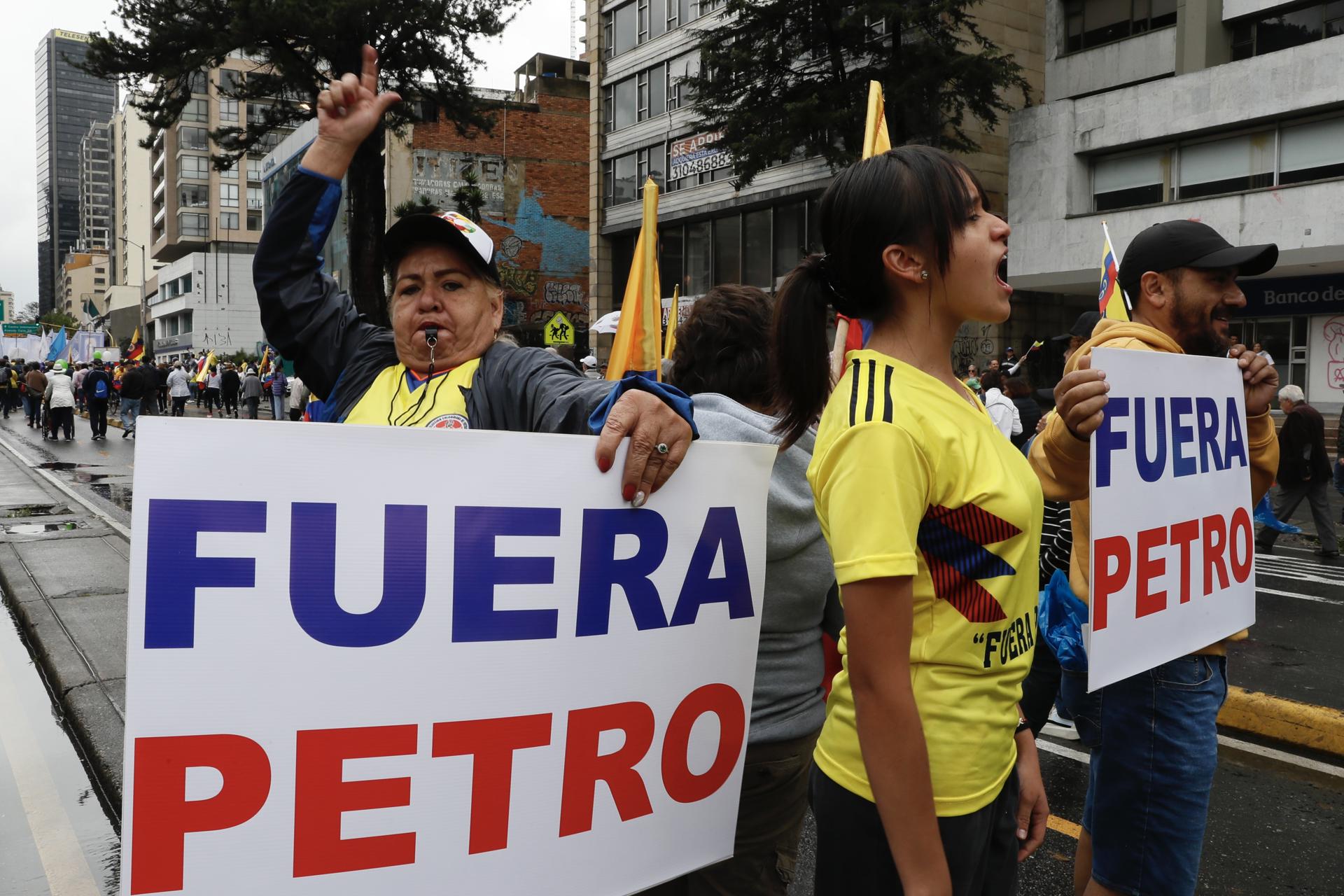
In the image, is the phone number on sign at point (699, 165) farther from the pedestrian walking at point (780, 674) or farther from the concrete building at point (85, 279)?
the concrete building at point (85, 279)

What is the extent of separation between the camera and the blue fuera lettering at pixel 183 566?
1533 mm

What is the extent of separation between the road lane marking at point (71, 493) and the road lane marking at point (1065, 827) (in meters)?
7.25

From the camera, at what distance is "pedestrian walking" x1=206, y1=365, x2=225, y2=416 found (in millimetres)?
31944

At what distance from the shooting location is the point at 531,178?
4725 cm

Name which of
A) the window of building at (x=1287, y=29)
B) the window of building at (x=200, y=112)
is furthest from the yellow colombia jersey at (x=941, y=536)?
the window of building at (x=200, y=112)

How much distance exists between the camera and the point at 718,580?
1.96 meters

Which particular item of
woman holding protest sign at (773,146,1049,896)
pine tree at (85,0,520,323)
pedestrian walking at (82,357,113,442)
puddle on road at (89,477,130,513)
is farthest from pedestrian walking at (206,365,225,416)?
woman holding protest sign at (773,146,1049,896)

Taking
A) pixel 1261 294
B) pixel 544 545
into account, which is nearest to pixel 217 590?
pixel 544 545

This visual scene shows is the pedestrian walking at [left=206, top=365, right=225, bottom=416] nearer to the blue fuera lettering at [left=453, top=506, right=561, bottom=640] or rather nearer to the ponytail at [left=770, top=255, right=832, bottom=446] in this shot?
the blue fuera lettering at [left=453, top=506, right=561, bottom=640]

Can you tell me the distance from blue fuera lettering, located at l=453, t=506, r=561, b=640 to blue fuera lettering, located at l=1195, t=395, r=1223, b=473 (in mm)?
1655

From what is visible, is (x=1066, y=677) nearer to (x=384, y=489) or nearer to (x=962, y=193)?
(x=962, y=193)

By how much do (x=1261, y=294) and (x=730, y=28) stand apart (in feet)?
44.9

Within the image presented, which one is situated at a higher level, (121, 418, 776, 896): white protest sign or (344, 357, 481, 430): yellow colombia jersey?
(344, 357, 481, 430): yellow colombia jersey

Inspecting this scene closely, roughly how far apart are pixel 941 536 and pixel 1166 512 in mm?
A: 1087
